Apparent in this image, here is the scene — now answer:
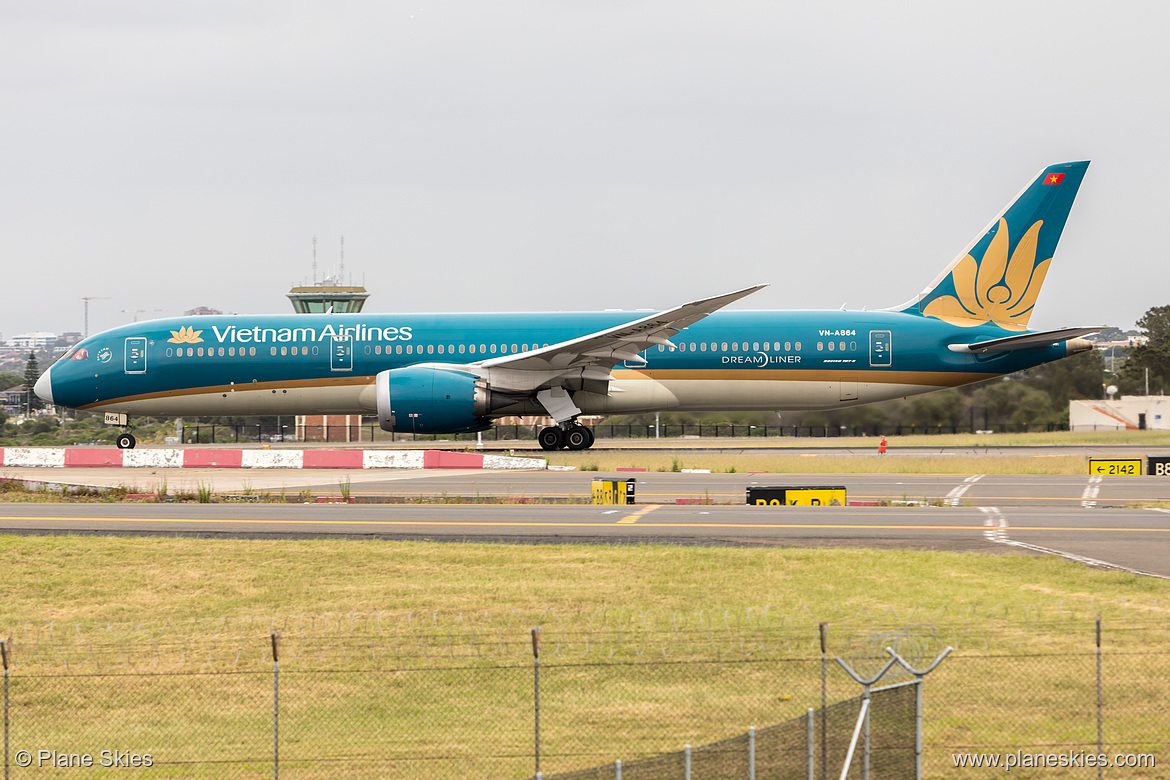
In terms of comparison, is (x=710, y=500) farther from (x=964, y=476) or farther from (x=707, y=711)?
(x=707, y=711)

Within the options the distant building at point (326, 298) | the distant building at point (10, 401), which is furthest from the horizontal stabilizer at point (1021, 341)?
the distant building at point (10, 401)

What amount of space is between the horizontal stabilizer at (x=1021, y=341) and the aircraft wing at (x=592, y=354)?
402 inches

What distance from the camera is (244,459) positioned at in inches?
1395

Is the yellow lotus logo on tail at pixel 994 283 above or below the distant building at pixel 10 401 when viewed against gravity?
above

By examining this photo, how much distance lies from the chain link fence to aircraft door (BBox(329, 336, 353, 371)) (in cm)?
2381

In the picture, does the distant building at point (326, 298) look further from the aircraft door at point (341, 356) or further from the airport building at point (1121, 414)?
the airport building at point (1121, 414)

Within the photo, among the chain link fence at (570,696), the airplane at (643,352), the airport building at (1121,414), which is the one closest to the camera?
the chain link fence at (570,696)

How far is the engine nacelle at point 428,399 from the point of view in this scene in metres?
→ 34.2

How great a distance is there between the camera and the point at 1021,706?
10148mm

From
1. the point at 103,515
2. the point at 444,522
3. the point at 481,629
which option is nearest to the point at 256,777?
the point at 481,629

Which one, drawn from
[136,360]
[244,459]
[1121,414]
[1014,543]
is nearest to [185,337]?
[136,360]

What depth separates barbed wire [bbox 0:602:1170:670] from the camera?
38.4ft

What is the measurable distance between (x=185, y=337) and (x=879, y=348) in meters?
24.8

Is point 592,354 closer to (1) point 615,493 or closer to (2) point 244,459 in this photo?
(1) point 615,493
